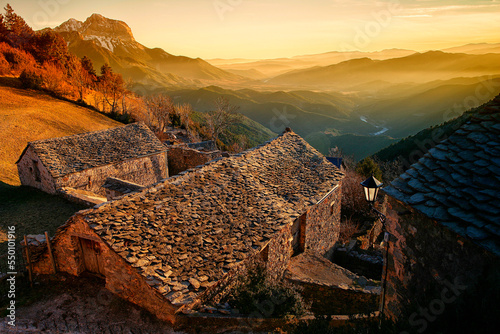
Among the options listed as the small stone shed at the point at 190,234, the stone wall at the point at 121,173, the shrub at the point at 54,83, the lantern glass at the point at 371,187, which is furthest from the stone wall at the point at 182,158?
the shrub at the point at 54,83

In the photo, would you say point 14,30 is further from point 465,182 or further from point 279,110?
point 279,110

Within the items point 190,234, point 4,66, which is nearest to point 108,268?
point 190,234

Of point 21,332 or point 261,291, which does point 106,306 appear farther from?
point 261,291

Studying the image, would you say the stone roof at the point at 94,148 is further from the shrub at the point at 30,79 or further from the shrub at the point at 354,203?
the shrub at the point at 30,79

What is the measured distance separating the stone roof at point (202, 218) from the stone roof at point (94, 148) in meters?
13.2

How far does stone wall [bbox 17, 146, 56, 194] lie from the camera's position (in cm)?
1934

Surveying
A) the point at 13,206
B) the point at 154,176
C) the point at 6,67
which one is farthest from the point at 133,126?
the point at 6,67

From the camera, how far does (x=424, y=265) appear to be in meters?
6.07

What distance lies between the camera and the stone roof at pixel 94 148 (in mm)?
19672

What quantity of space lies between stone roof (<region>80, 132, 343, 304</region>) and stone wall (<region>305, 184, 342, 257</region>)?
0.95 metres

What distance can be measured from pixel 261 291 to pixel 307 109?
163140mm

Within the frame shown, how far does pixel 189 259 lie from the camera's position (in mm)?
7742

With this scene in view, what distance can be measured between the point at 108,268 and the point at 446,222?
7.76 meters

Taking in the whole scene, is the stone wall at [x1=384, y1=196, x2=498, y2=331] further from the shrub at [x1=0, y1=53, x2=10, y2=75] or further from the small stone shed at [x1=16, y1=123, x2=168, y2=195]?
the shrub at [x1=0, y1=53, x2=10, y2=75]
